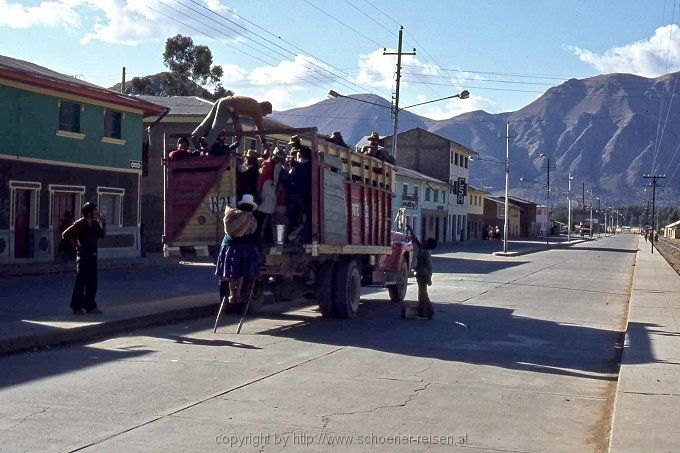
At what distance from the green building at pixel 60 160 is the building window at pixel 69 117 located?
32mm

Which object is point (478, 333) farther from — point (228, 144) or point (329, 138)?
point (228, 144)

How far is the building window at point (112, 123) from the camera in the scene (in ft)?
103

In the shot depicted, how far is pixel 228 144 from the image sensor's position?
1500 centimetres

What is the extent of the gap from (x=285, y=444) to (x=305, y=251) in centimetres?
686

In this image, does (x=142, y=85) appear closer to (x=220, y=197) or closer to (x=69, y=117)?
(x=69, y=117)

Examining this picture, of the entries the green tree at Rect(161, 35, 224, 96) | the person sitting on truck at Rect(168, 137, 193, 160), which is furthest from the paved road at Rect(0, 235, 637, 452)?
the green tree at Rect(161, 35, 224, 96)

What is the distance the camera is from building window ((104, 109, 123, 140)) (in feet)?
103

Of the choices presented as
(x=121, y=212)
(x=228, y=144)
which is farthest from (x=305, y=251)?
(x=121, y=212)

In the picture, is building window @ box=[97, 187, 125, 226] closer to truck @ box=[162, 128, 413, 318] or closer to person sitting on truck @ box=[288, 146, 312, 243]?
truck @ box=[162, 128, 413, 318]

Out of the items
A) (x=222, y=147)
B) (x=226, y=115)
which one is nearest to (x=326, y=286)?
(x=222, y=147)

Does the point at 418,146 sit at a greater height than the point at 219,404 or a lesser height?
greater

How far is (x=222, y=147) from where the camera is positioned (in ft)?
46.3

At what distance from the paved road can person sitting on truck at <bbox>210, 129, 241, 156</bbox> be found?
2.75m

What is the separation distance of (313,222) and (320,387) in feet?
15.8
